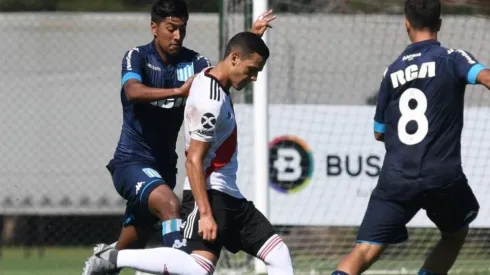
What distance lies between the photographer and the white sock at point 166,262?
265 inches

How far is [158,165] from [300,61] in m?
4.27

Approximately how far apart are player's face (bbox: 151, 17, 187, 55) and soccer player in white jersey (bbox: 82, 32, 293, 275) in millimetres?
949

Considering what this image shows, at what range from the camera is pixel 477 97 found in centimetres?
1169

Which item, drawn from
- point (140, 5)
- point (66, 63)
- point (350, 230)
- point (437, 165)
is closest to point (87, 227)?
point (66, 63)

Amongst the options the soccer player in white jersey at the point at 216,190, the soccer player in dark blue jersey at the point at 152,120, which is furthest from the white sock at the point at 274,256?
the soccer player in dark blue jersey at the point at 152,120

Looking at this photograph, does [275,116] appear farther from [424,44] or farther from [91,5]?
[91,5]

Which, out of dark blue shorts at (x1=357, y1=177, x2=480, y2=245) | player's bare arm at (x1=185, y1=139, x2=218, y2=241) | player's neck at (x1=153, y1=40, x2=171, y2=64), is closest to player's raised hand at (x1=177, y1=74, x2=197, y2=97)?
player's bare arm at (x1=185, y1=139, x2=218, y2=241)

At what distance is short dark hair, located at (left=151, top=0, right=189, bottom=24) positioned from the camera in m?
7.55

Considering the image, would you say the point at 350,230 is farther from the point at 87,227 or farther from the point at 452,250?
the point at 452,250

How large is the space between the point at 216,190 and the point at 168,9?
1450 mm

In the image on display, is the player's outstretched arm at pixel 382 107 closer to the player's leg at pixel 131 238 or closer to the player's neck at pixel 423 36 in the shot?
the player's neck at pixel 423 36

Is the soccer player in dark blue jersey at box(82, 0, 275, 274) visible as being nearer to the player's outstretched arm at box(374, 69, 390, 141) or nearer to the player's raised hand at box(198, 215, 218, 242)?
the player's raised hand at box(198, 215, 218, 242)

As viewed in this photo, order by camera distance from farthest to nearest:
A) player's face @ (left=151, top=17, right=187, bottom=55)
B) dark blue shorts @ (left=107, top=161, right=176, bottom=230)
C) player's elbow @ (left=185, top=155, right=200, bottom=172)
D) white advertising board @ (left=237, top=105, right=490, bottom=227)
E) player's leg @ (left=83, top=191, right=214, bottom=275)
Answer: white advertising board @ (left=237, top=105, right=490, bottom=227) < player's face @ (left=151, top=17, right=187, bottom=55) < dark blue shorts @ (left=107, top=161, right=176, bottom=230) < player's leg @ (left=83, top=191, right=214, bottom=275) < player's elbow @ (left=185, top=155, right=200, bottom=172)

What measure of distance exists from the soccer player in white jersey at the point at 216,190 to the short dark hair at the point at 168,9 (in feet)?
3.12
